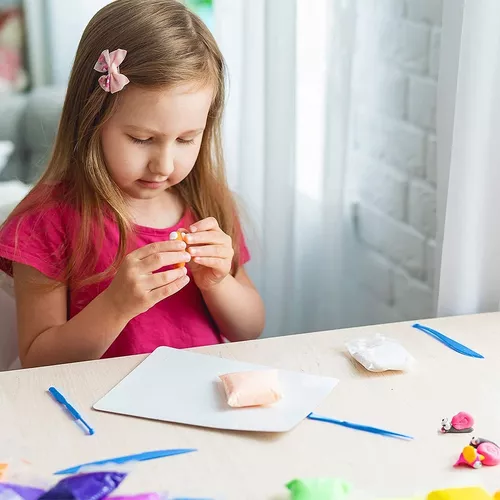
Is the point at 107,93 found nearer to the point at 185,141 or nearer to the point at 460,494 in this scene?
the point at 185,141

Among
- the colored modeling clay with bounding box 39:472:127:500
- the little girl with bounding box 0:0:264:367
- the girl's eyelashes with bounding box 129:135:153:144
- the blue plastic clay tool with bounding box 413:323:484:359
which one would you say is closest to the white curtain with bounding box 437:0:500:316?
the blue plastic clay tool with bounding box 413:323:484:359

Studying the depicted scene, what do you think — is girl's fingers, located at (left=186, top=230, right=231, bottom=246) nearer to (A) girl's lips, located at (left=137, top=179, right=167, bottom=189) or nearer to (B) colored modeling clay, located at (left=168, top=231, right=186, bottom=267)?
(B) colored modeling clay, located at (left=168, top=231, right=186, bottom=267)

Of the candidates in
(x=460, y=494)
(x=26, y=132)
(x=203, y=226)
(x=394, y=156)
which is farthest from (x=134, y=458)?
(x=26, y=132)

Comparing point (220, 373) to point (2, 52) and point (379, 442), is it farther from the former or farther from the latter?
point (2, 52)

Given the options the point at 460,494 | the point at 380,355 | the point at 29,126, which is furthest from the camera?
the point at 29,126

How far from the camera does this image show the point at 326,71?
1.75m

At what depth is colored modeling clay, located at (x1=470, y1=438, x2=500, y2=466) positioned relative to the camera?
875mm

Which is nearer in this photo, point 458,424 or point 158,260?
point 458,424

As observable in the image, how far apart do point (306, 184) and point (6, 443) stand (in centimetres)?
104

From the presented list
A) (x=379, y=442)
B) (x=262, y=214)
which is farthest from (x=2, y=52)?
(x=379, y=442)

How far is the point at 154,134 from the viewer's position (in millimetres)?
1226

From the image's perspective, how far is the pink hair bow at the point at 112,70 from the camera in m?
1.22

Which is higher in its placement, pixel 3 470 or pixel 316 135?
pixel 316 135

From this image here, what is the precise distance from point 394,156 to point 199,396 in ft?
2.71
